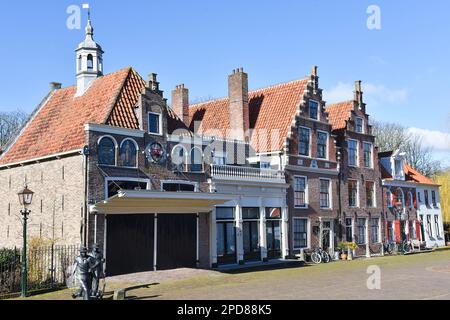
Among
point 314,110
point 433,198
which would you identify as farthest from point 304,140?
point 433,198

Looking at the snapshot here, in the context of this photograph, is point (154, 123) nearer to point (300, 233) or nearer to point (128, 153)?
point (128, 153)

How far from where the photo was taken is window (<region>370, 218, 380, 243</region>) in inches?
Answer: 1618

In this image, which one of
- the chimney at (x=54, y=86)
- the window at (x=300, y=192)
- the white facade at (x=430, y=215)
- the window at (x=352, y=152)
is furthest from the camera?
the white facade at (x=430, y=215)

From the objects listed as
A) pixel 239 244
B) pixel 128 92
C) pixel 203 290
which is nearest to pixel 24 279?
pixel 203 290

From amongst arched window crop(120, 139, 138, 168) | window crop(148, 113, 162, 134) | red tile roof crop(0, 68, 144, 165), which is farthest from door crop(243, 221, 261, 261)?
red tile roof crop(0, 68, 144, 165)

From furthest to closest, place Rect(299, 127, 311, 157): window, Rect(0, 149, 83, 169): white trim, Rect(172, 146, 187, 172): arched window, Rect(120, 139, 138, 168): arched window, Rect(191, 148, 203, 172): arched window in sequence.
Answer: Rect(299, 127, 311, 157): window < Rect(191, 148, 203, 172): arched window < Rect(172, 146, 187, 172): arched window < Rect(120, 139, 138, 168): arched window < Rect(0, 149, 83, 169): white trim

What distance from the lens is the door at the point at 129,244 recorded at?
77.2 ft

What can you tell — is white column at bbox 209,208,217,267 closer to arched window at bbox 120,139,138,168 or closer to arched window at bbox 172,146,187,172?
arched window at bbox 172,146,187,172

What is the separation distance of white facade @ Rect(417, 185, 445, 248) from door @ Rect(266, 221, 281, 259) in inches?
793

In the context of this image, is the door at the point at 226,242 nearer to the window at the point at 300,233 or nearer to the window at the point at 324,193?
the window at the point at 300,233

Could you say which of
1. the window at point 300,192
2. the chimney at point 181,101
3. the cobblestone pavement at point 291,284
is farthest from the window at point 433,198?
the chimney at point 181,101

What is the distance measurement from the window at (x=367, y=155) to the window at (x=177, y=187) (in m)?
19.0

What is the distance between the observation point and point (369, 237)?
40.2 m
